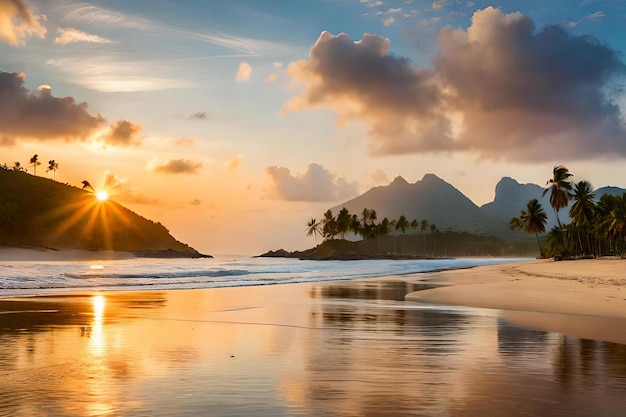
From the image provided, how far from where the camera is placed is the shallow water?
8.30 metres

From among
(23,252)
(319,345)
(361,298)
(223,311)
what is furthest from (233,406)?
(23,252)

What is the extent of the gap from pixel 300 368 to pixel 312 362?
72 centimetres

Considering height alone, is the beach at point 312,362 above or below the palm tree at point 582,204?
below

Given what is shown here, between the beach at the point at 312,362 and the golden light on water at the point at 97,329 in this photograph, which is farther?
the golden light on water at the point at 97,329

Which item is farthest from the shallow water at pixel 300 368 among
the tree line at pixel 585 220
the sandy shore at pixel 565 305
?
the tree line at pixel 585 220

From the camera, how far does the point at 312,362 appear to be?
12.0m

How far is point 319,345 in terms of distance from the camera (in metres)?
14.4

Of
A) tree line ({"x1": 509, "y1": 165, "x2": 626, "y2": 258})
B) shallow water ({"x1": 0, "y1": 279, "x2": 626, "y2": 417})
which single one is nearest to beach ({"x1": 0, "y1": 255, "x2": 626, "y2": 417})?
shallow water ({"x1": 0, "y1": 279, "x2": 626, "y2": 417})

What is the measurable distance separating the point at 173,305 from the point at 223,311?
389 centimetres

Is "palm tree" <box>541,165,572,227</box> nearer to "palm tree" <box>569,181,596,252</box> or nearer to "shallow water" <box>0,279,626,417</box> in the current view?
"palm tree" <box>569,181,596,252</box>

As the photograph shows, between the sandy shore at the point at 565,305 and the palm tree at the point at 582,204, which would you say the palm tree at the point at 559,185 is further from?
the sandy shore at the point at 565,305

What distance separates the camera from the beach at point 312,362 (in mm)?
8373

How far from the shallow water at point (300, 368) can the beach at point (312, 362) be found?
1.3 inches

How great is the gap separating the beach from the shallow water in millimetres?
33
